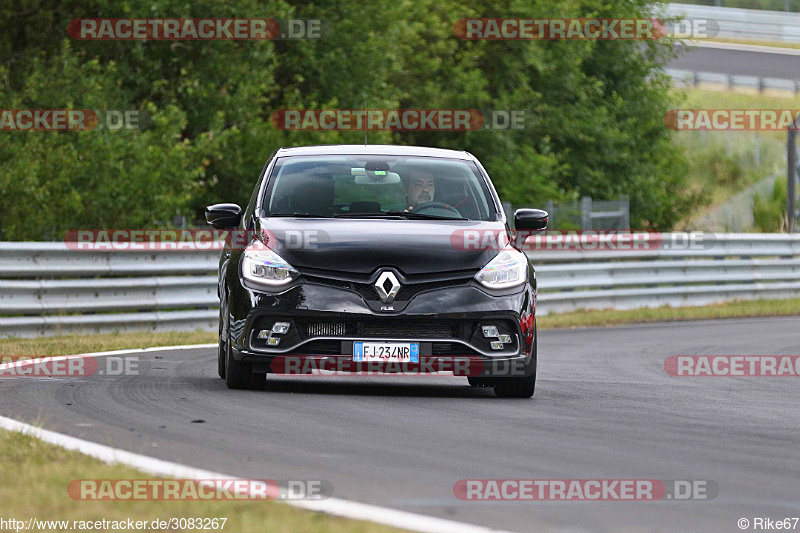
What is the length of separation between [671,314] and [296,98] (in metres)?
9.80

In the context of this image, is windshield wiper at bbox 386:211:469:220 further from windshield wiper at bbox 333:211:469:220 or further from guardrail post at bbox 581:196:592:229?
guardrail post at bbox 581:196:592:229

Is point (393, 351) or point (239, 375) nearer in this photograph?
point (393, 351)

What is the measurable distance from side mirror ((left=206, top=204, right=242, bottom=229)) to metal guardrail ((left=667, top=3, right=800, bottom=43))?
147ft

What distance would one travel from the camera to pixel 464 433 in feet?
26.7

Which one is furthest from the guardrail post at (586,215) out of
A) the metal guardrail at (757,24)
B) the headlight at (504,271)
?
the metal guardrail at (757,24)

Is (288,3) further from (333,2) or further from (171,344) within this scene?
(171,344)

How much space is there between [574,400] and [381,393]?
52.3 inches

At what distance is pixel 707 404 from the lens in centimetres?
1035

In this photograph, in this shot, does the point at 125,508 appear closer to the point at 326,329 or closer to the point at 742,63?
the point at 326,329

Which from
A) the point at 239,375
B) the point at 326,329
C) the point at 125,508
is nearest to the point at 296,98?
the point at 239,375

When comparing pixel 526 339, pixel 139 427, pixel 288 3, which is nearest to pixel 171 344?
pixel 526 339

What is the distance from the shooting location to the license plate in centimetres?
970

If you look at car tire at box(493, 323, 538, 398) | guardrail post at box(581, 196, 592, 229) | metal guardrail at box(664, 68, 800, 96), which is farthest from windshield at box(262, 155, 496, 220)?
metal guardrail at box(664, 68, 800, 96)

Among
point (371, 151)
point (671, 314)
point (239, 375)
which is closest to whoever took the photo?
point (239, 375)
